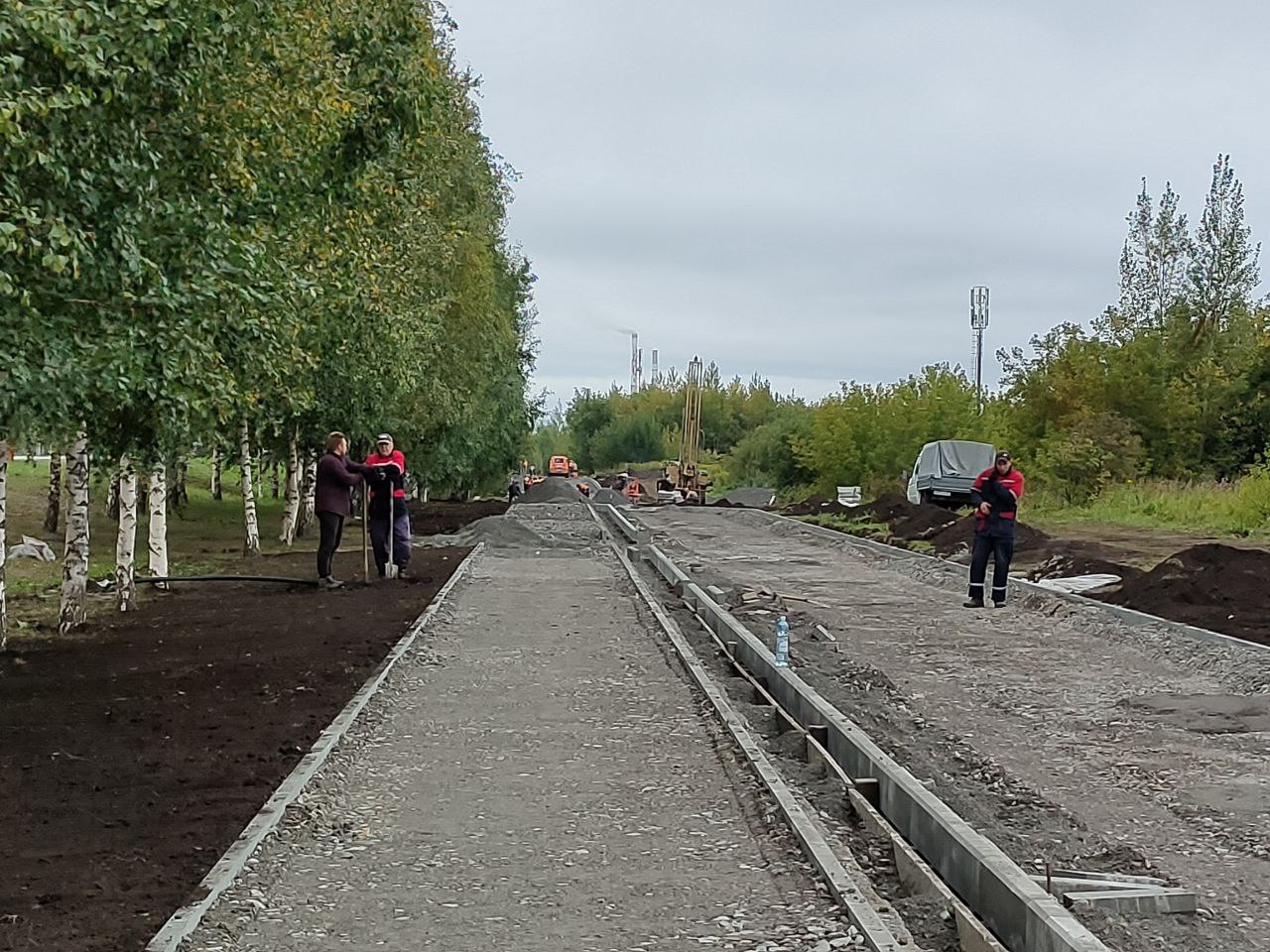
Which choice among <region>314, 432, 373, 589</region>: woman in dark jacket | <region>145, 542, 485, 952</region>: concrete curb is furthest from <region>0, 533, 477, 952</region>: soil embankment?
<region>314, 432, 373, 589</region>: woman in dark jacket

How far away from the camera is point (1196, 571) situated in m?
19.7

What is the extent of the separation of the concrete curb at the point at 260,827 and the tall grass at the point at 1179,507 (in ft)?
86.8

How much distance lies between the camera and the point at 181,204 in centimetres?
931

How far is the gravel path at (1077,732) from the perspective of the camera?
7047 mm

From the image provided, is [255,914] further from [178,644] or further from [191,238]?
[178,644]

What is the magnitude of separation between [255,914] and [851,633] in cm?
1140

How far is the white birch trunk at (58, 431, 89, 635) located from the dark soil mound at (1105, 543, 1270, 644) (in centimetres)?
1247

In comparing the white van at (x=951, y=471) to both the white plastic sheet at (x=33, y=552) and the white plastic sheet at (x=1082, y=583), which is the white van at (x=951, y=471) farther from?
the white plastic sheet at (x=33, y=552)

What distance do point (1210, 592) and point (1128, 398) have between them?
34.7 m

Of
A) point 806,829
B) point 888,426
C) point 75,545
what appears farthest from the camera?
point 888,426

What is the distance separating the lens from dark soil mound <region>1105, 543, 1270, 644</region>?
54.3 ft

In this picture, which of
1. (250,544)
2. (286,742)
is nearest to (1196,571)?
(286,742)

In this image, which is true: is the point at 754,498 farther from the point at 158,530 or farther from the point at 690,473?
the point at 158,530

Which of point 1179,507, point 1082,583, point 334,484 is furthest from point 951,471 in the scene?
point 334,484
